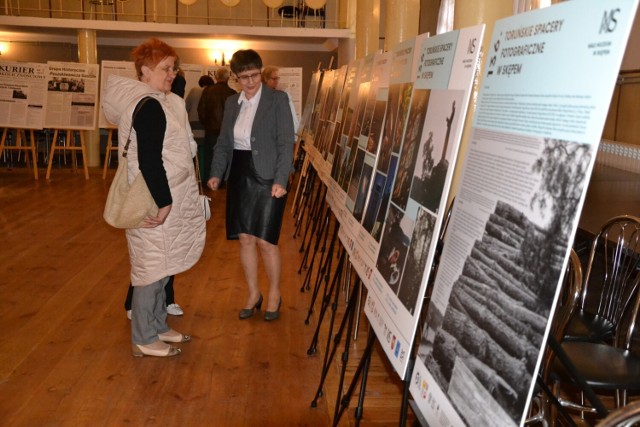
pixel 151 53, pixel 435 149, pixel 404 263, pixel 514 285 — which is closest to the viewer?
pixel 514 285

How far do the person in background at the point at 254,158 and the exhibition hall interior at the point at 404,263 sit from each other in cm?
2

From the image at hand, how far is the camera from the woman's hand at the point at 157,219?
338 cm

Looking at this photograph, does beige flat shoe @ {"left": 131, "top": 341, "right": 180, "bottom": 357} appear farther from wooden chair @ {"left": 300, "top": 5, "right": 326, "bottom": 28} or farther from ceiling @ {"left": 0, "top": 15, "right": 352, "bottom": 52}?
wooden chair @ {"left": 300, "top": 5, "right": 326, "bottom": 28}

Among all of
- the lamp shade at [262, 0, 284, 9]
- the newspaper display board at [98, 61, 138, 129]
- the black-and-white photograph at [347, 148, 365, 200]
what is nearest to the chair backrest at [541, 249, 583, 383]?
the black-and-white photograph at [347, 148, 365, 200]

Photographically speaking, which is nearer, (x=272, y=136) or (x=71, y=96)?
(x=272, y=136)

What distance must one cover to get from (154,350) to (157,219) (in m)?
0.78

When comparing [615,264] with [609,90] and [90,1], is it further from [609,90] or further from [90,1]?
[90,1]

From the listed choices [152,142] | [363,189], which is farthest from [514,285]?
[152,142]

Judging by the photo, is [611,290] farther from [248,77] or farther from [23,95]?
[23,95]

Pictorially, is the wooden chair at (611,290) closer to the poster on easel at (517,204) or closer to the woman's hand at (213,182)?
the poster on easel at (517,204)

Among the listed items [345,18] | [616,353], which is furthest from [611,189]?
[345,18]

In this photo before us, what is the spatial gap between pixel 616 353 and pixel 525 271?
139cm

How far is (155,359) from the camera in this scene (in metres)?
3.70

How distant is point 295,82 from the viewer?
10336 mm
